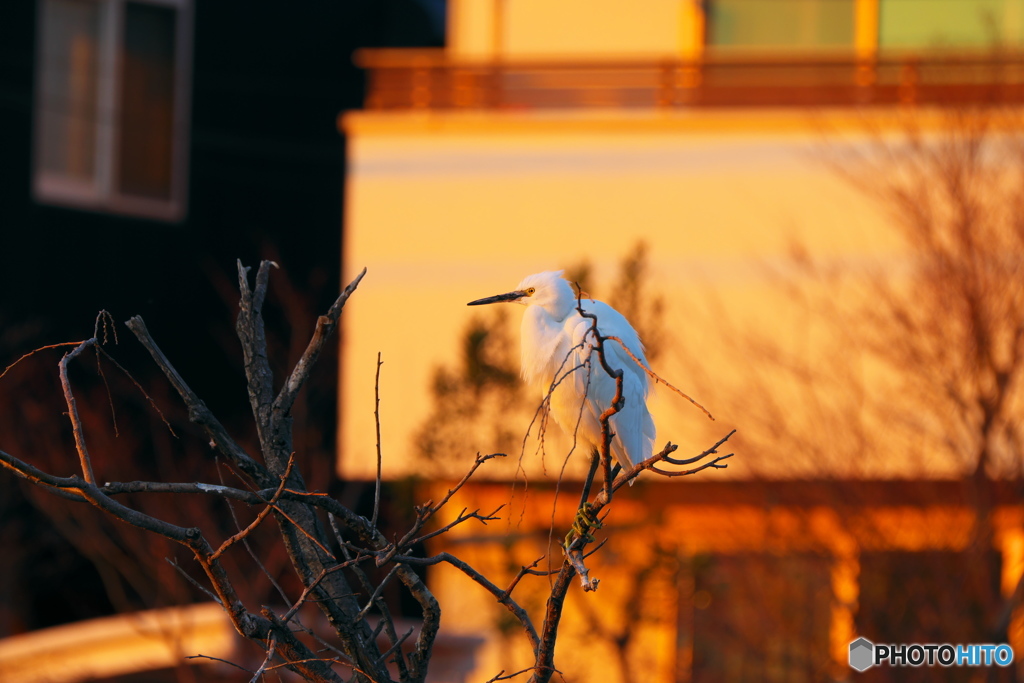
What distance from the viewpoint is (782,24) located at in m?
9.46

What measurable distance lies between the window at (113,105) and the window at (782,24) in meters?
5.10

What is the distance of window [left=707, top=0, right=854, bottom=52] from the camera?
9430 mm

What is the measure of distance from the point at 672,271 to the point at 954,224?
2.02 m

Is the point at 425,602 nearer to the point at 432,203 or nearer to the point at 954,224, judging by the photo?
the point at 954,224

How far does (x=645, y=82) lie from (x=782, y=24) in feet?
4.37

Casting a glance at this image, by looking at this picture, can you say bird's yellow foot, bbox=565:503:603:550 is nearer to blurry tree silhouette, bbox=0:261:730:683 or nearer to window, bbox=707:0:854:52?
blurry tree silhouette, bbox=0:261:730:683

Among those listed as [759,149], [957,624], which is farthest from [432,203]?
[957,624]

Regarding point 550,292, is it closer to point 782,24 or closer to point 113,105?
point 782,24

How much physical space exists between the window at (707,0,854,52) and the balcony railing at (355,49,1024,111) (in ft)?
1.84

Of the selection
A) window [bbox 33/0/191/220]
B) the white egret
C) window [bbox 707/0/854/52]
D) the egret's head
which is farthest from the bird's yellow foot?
window [bbox 33/0/191/220]

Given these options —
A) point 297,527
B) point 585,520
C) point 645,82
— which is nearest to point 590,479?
point 585,520

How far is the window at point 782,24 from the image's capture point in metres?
9.43

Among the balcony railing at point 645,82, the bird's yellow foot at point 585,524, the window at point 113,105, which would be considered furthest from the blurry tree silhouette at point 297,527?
the window at point 113,105

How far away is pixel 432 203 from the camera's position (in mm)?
9055
